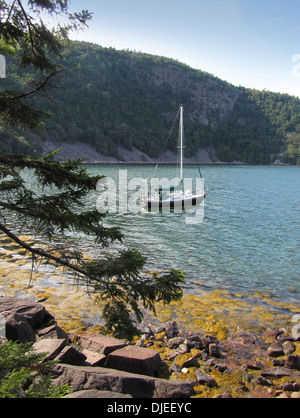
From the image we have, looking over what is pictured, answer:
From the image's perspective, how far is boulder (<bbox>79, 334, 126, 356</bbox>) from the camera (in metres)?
6.71

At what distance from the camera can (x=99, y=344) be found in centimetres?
686

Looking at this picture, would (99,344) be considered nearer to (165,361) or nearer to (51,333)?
(51,333)

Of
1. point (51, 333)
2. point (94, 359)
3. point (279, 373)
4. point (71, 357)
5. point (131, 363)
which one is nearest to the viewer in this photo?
point (71, 357)

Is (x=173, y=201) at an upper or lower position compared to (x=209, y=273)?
upper

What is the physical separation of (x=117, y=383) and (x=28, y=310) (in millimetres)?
4002

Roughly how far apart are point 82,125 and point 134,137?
117 ft

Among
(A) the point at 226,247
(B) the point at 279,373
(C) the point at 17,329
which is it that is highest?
(C) the point at 17,329

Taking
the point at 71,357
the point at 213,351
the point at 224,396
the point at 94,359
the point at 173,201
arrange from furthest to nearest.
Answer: the point at 173,201
the point at 213,351
the point at 94,359
the point at 71,357
the point at 224,396

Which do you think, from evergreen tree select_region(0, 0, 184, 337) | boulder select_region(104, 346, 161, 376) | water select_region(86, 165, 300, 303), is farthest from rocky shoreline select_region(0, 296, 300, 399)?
water select_region(86, 165, 300, 303)

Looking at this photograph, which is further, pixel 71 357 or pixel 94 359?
pixel 94 359

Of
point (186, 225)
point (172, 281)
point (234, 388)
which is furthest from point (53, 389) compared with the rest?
point (186, 225)

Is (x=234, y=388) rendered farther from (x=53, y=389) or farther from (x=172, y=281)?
(x=53, y=389)

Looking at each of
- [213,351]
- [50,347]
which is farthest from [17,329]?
[213,351]
